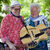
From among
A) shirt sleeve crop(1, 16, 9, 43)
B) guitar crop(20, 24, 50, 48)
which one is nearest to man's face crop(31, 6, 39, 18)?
guitar crop(20, 24, 50, 48)

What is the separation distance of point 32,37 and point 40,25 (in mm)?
231

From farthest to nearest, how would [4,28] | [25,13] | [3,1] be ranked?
[25,13]
[3,1]
[4,28]

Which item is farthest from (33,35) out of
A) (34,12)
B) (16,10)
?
(16,10)

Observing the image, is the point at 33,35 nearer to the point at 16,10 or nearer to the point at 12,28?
the point at 12,28

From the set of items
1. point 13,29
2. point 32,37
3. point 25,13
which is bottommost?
point 25,13

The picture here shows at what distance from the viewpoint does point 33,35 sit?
2.84 m

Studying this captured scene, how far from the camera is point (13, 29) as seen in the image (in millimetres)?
2688

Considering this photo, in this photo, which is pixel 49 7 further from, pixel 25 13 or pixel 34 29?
pixel 34 29

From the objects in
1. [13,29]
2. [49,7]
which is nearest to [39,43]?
[13,29]

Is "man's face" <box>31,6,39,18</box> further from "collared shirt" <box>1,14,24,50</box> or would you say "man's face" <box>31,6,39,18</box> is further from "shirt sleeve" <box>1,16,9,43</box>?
"shirt sleeve" <box>1,16,9,43</box>

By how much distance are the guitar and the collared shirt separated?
0.26 feet

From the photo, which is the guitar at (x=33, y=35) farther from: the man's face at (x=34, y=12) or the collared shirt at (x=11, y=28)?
the man's face at (x=34, y=12)

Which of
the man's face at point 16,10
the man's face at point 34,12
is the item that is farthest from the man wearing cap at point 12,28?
the man's face at point 34,12

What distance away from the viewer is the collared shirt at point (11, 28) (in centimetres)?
268
